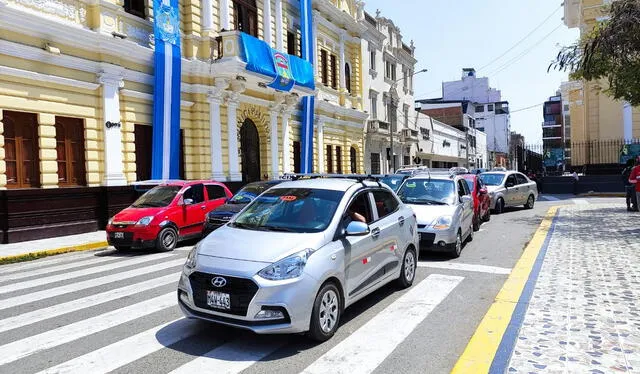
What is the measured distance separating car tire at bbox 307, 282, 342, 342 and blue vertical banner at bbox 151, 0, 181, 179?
44.6 feet

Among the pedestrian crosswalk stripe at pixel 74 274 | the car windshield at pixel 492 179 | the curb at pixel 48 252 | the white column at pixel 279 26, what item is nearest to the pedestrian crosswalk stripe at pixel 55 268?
the pedestrian crosswalk stripe at pixel 74 274

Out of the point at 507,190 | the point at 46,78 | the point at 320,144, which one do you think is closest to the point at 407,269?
the point at 46,78

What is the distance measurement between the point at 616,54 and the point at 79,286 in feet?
53.6

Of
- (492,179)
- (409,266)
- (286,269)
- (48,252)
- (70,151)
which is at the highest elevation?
(70,151)

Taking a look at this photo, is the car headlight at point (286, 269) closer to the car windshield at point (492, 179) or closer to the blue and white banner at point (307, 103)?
the car windshield at point (492, 179)

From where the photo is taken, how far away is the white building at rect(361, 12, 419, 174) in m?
36.3

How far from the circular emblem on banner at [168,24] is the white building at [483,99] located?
81.6 metres

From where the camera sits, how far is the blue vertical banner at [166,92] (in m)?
17.5

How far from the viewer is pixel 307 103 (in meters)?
27.1

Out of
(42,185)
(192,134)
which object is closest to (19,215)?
(42,185)

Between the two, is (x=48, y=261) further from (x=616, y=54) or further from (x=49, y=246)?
(x=616, y=54)

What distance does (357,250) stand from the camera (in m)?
5.62

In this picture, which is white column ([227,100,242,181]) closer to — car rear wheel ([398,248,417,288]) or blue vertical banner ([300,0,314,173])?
blue vertical banner ([300,0,314,173])

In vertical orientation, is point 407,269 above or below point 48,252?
above
